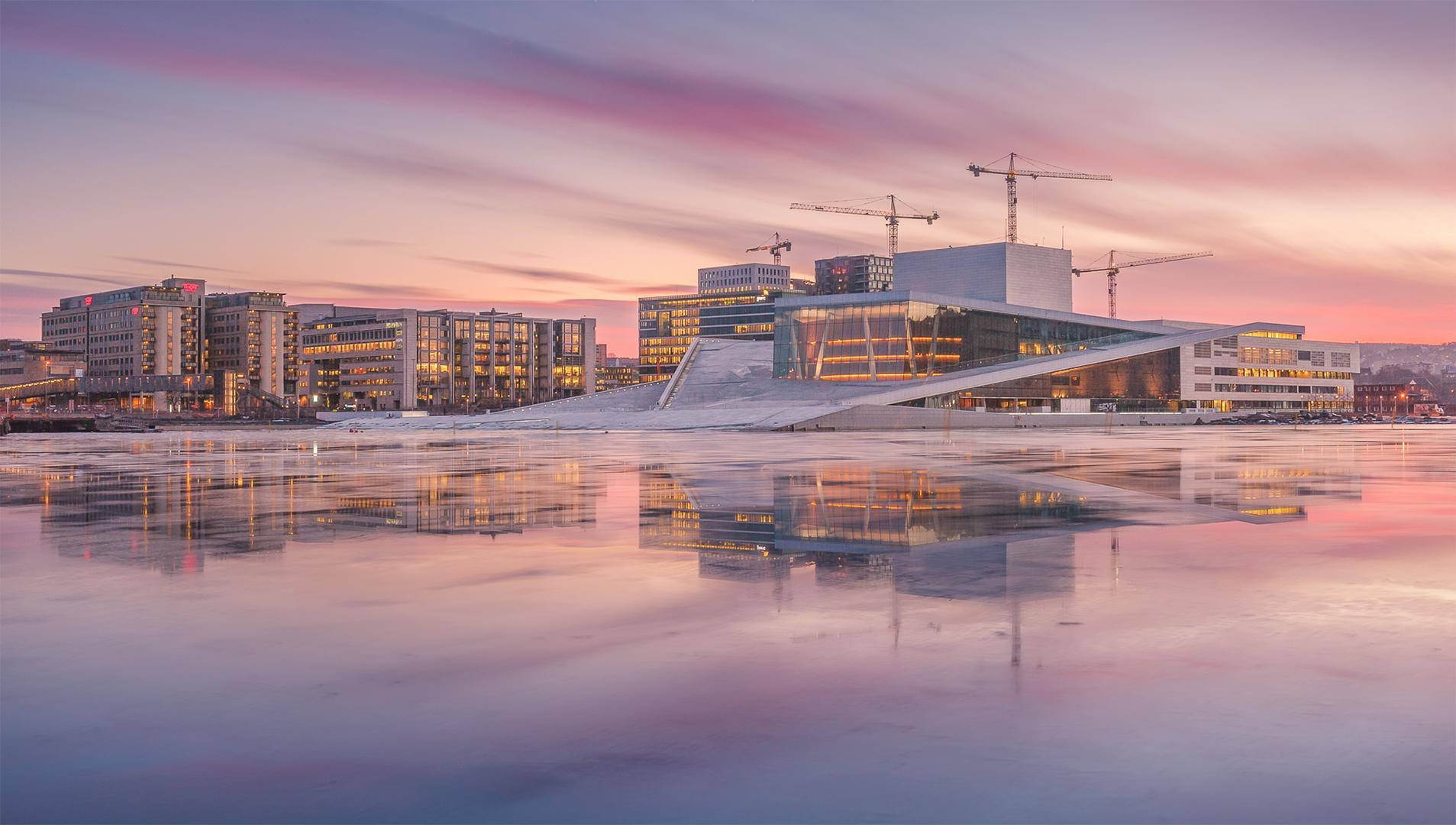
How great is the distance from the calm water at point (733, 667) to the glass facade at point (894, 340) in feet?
348

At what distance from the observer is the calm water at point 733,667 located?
20.7 ft

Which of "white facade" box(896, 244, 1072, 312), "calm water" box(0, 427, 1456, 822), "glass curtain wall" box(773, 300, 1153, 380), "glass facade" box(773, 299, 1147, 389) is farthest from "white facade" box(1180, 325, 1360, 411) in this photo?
"calm water" box(0, 427, 1456, 822)

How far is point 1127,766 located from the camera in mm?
6590

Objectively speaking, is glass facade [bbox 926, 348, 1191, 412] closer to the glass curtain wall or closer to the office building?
the office building

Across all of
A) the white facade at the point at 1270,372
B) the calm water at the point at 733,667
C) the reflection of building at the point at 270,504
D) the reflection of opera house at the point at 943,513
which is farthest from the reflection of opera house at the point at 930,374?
the calm water at the point at 733,667

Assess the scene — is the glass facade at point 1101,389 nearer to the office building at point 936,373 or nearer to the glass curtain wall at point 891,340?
the office building at point 936,373

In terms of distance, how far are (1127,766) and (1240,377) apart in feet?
550

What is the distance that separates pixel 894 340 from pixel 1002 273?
2075 inches

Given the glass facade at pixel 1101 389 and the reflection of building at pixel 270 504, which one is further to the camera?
the glass facade at pixel 1101 389

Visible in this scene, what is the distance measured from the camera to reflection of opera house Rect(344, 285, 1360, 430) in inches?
4486

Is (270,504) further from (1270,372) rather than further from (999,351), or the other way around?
(1270,372)

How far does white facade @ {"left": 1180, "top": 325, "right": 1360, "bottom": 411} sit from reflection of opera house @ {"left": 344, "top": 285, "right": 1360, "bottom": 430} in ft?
1.48

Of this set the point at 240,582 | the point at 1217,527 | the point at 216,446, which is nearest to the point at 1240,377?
the point at 216,446

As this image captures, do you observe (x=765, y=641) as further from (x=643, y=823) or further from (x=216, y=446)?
(x=216, y=446)
